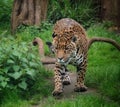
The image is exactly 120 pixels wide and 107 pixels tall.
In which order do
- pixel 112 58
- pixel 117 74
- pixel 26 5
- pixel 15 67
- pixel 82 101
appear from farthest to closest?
1. pixel 26 5
2. pixel 112 58
3. pixel 117 74
4. pixel 15 67
5. pixel 82 101

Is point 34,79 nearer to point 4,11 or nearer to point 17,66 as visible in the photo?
point 17,66

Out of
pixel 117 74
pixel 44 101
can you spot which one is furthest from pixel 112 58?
pixel 44 101

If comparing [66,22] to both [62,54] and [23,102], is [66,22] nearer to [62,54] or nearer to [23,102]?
[62,54]

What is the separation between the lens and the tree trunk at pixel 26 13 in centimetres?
1265

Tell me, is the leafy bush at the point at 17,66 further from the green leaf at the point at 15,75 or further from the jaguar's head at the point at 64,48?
the jaguar's head at the point at 64,48

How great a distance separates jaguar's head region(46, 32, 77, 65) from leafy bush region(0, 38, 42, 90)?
0.66 m

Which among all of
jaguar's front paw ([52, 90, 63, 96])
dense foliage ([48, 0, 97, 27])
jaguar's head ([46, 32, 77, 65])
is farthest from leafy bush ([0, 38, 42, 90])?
dense foliage ([48, 0, 97, 27])

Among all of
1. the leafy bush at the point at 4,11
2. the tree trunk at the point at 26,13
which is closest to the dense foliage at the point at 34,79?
the tree trunk at the point at 26,13

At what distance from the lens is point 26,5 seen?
12633 millimetres

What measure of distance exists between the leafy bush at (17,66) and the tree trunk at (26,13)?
4.63 m

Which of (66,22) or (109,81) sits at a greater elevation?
(66,22)

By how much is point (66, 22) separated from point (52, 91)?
1148mm

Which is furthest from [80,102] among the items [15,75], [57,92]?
[15,75]

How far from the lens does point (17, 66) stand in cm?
773
